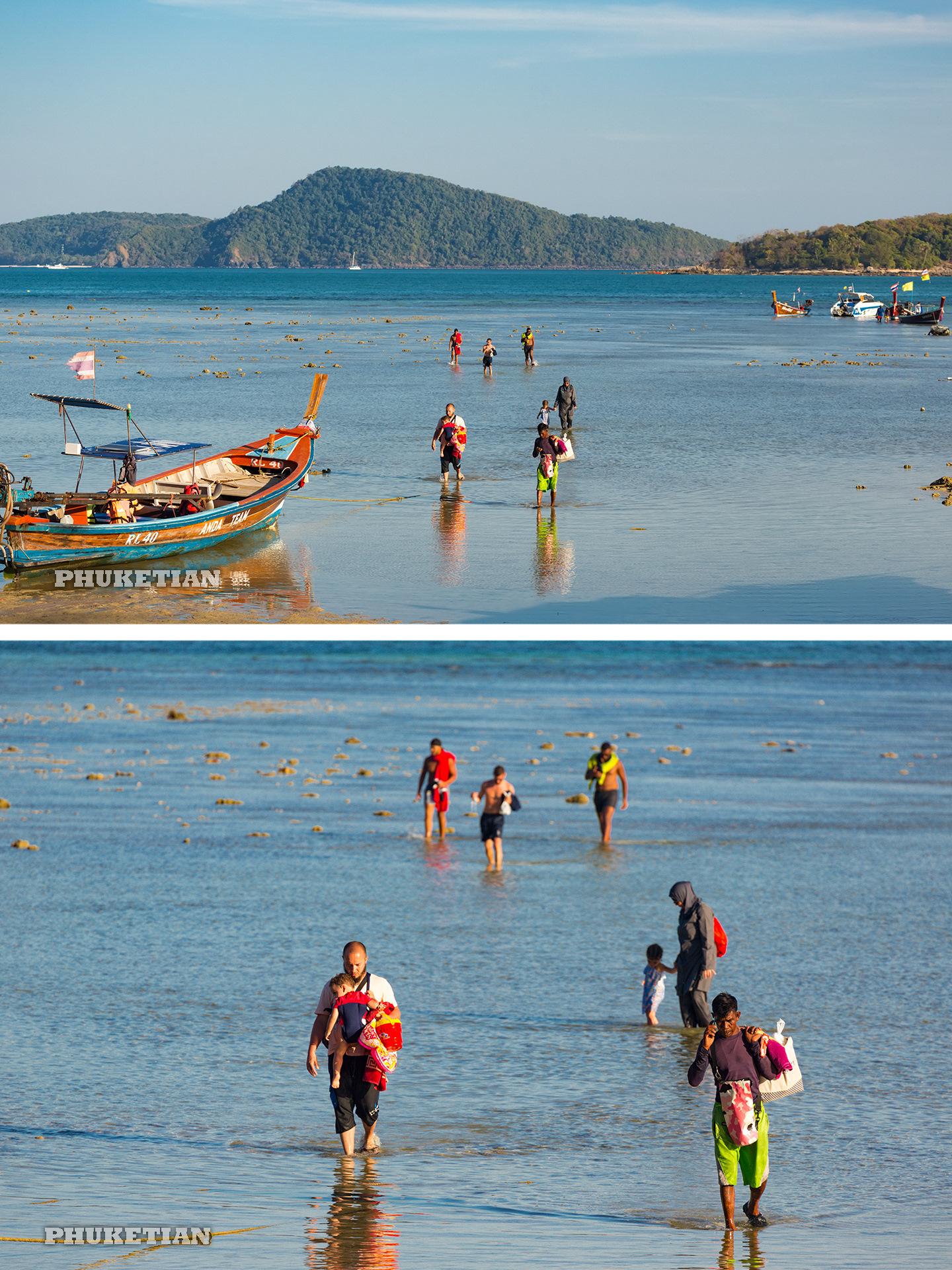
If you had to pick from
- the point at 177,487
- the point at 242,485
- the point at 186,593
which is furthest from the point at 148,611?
the point at 242,485

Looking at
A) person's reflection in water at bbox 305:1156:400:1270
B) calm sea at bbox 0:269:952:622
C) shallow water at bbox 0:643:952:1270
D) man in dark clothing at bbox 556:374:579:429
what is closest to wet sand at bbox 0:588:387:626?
calm sea at bbox 0:269:952:622

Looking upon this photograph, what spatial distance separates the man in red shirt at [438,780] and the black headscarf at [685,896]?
20.9 ft

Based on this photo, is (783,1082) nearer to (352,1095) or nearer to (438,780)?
(352,1095)

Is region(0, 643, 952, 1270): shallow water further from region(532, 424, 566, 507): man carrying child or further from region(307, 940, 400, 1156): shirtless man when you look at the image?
region(532, 424, 566, 507): man carrying child

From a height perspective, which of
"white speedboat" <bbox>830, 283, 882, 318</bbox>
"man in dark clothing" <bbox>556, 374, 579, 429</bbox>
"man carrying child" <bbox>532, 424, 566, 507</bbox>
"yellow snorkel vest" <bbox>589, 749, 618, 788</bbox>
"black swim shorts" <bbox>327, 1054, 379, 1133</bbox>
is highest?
"white speedboat" <bbox>830, 283, 882, 318</bbox>

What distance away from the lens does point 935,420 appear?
4238 cm

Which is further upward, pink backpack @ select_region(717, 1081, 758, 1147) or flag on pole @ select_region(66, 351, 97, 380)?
flag on pole @ select_region(66, 351, 97, 380)

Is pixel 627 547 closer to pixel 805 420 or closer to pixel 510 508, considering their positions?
pixel 510 508

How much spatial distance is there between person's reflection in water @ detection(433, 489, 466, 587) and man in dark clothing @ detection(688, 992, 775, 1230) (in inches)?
509

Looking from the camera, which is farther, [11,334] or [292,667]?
[11,334]

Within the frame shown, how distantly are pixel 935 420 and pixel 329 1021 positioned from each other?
37.6 m

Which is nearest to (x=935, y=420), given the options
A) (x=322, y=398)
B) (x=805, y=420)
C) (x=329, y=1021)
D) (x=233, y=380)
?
(x=805, y=420)

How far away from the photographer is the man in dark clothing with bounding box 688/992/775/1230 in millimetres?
8055

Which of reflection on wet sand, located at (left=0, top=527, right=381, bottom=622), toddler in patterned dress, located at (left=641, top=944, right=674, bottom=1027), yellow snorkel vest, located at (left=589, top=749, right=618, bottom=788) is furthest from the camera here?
reflection on wet sand, located at (left=0, top=527, right=381, bottom=622)
